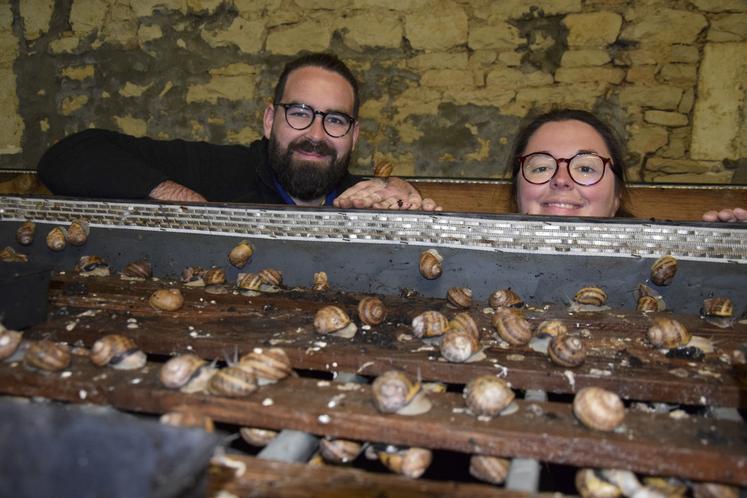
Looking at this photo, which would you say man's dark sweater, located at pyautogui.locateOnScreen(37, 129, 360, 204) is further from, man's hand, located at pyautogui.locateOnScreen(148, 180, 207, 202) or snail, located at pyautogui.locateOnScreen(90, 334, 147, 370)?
snail, located at pyautogui.locateOnScreen(90, 334, 147, 370)

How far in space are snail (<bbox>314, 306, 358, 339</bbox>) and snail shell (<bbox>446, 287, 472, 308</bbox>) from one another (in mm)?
403

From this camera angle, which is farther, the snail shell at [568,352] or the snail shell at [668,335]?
the snail shell at [668,335]

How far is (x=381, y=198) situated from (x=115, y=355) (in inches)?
62.9

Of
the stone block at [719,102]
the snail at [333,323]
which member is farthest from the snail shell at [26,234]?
the stone block at [719,102]

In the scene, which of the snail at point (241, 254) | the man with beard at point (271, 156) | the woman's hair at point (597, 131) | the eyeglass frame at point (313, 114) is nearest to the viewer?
the snail at point (241, 254)

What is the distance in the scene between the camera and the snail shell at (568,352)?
132 cm

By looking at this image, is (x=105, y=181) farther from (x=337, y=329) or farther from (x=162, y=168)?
(x=337, y=329)

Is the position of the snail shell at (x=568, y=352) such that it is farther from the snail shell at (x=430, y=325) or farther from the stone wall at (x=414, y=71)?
the stone wall at (x=414, y=71)

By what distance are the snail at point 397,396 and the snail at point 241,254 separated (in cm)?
111

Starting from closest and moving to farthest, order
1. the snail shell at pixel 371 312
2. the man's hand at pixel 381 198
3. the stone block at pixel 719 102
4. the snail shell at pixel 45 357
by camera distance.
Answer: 1. the snail shell at pixel 45 357
2. the snail shell at pixel 371 312
3. the man's hand at pixel 381 198
4. the stone block at pixel 719 102

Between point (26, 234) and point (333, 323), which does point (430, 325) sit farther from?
point (26, 234)

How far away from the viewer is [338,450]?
1161mm

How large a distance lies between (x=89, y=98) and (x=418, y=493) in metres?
6.80

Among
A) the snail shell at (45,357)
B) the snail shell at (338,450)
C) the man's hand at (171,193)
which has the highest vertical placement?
the man's hand at (171,193)
